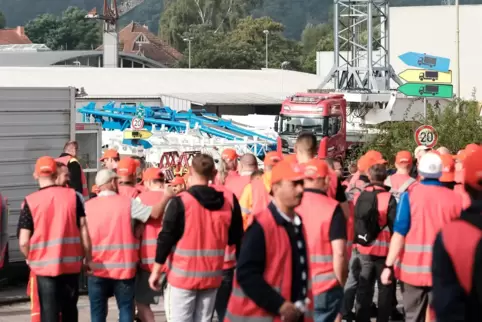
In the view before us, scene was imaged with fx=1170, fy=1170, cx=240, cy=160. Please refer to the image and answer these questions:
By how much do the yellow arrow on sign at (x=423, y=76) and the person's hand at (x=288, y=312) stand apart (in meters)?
21.0

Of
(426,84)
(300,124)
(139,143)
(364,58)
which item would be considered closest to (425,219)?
(426,84)

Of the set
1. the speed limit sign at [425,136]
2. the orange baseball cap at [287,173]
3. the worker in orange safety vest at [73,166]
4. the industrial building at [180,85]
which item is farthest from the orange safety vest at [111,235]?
the industrial building at [180,85]

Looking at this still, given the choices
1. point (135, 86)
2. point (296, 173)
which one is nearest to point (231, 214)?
point (296, 173)

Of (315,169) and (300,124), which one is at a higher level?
(300,124)

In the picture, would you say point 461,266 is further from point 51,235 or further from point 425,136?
point 425,136

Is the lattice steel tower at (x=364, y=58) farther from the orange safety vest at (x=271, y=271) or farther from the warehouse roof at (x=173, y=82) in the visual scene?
the orange safety vest at (x=271, y=271)

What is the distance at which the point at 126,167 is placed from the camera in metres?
11.0

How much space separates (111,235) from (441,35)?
50188 mm

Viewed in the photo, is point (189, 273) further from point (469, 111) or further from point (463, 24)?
point (463, 24)

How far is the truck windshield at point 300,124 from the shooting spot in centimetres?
4038

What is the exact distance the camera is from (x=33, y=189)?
15797 millimetres

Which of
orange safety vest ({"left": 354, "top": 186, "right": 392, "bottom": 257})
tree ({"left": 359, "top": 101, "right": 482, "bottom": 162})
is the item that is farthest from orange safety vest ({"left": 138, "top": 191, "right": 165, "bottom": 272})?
tree ({"left": 359, "top": 101, "right": 482, "bottom": 162})

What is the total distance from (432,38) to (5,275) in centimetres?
4579

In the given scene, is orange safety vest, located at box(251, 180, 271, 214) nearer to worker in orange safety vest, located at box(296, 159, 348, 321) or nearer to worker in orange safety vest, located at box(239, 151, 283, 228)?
worker in orange safety vest, located at box(239, 151, 283, 228)
